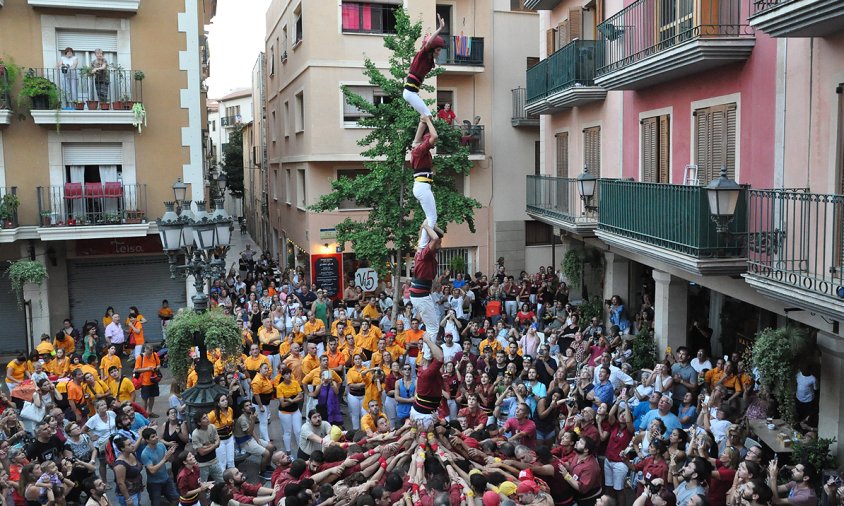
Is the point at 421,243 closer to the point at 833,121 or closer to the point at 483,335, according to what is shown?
the point at 833,121

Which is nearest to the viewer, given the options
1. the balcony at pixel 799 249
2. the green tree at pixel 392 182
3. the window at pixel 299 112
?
the balcony at pixel 799 249

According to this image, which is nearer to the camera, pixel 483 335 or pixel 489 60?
pixel 483 335

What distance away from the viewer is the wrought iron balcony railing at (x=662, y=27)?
12758mm

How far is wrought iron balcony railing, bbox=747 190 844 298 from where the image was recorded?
32.3ft

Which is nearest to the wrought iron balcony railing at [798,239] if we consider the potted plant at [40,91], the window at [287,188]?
the potted plant at [40,91]

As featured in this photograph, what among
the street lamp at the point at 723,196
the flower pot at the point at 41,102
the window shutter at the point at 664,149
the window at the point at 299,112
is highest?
the window at the point at 299,112

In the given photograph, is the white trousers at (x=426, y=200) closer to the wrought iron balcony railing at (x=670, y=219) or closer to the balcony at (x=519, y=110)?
the wrought iron balcony railing at (x=670, y=219)

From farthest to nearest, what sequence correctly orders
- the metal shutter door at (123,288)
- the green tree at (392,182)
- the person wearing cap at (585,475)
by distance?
the metal shutter door at (123,288), the green tree at (392,182), the person wearing cap at (585,475)

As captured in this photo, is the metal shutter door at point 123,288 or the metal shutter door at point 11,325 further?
the metal shutter door at point 123,288

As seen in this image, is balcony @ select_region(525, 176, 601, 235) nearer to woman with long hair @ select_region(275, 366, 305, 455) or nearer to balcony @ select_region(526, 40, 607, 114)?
balcony @ select_region(526, 40, 607, 114)

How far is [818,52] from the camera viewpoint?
10930 mm

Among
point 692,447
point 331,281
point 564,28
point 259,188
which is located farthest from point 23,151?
point 259,188

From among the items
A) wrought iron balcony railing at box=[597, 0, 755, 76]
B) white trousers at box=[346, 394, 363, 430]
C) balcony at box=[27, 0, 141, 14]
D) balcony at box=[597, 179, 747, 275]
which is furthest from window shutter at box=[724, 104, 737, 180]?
balcony at box=[27, 0, 141, 14]

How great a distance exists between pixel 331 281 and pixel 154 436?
46.9ft
